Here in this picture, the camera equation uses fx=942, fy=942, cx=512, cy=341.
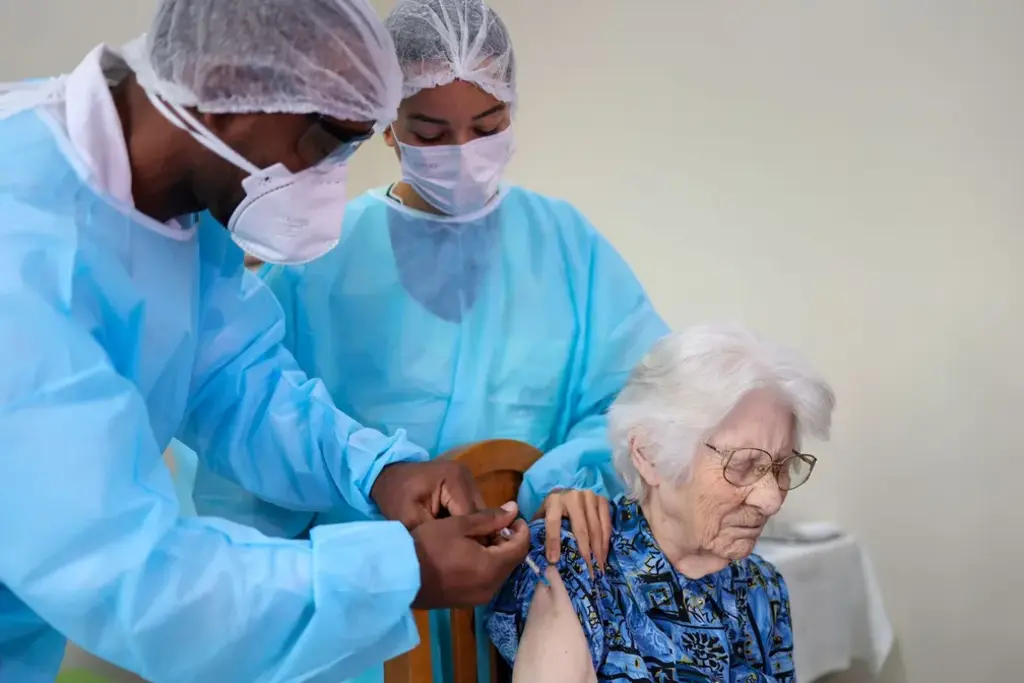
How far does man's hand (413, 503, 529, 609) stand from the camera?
930 mm

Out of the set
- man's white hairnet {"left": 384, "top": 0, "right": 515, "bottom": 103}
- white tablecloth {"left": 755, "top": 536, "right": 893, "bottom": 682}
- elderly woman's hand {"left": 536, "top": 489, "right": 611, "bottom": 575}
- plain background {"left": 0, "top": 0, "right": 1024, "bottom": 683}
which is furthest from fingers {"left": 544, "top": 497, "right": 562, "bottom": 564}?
plain background {"left": 0, "top": 0, "right": 1024, "bottom": 683}

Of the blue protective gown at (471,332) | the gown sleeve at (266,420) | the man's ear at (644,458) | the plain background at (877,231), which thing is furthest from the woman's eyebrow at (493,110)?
the plain background at (877,231)

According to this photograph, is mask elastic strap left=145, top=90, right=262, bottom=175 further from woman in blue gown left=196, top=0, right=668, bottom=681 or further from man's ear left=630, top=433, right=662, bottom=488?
man's ear left=630, top=433, right=662, bottom=488

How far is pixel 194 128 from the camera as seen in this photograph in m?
0.91

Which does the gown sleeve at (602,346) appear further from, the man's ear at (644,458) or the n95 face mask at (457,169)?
the n95 face mask at (457,169)

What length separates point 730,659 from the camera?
1.43m

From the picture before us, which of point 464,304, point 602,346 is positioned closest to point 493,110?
point 464,304

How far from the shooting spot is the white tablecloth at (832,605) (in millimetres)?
2084

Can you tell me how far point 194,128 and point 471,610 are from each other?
2.64 feet

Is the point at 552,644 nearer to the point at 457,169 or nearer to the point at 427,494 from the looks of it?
the point at 427,494

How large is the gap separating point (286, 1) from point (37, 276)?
35cm

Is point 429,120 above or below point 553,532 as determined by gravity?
above

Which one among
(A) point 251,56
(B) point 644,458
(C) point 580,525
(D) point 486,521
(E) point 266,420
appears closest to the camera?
(A) point 251,56

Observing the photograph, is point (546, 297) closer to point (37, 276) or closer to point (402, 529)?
point (402, 529)
